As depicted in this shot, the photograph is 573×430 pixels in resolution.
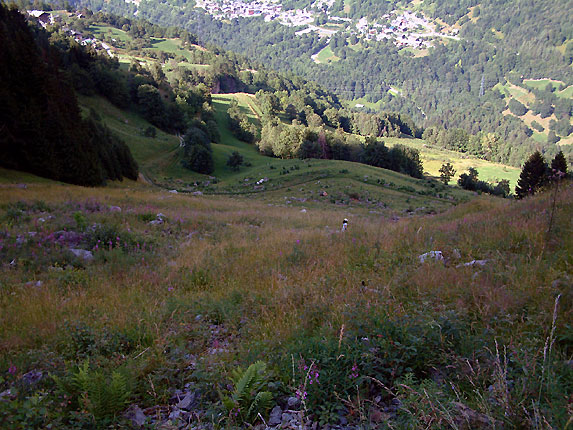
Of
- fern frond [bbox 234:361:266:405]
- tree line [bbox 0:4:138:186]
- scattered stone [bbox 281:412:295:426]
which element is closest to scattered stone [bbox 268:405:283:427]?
scattered stone [bbox 281:412:295:426]

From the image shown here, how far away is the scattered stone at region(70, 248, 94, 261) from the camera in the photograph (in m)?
8.37

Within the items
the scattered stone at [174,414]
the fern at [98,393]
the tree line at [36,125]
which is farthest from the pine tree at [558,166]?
the tree line at [36,125]

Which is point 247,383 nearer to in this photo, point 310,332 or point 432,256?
point 310,332


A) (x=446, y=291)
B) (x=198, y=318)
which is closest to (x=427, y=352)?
(x=446, y=291)

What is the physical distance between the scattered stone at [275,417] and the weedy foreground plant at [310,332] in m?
0.05

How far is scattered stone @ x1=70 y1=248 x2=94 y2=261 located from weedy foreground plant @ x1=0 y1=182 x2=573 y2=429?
17 cm

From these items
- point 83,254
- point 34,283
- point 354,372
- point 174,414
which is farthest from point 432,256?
point 83,254

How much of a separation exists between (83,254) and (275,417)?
752cm

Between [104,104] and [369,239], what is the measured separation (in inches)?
3580

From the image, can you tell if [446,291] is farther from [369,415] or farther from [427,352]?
[369,415]

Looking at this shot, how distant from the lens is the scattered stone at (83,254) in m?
8.37

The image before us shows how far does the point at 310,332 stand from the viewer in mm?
4156

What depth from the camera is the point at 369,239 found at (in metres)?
8.56

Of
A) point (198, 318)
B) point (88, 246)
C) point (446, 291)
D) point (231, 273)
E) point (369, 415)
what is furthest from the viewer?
point (88, 246)
